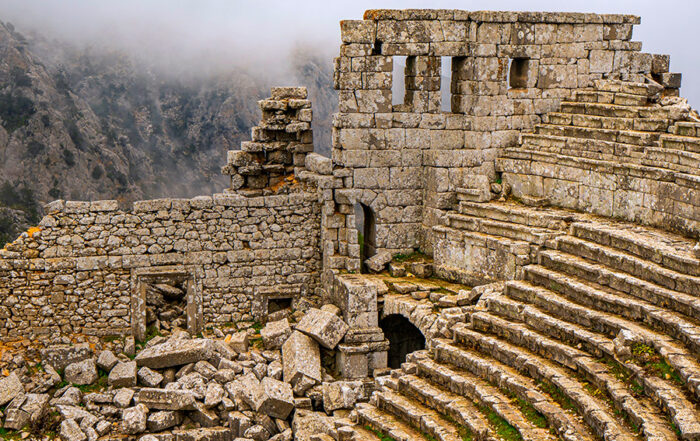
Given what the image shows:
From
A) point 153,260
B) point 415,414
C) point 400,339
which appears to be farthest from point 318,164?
point 415,414

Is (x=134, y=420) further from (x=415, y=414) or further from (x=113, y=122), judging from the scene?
(x=113, y=122)

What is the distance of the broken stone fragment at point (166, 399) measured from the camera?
51.7 feet

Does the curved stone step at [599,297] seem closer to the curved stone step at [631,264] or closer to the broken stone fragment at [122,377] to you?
the curved stone step at [631,264]

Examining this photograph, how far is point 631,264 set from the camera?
13.8m

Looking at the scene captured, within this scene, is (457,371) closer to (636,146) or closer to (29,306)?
(636,146)

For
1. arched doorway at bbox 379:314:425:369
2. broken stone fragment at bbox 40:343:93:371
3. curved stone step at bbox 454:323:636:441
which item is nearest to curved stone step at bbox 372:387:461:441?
curved stone step at bbox 454:323:636:441

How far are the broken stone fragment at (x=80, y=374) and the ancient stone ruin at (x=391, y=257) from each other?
0.18 ft

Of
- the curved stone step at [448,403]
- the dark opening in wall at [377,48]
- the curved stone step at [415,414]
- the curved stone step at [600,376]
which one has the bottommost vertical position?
the curved stone step at [415,414]

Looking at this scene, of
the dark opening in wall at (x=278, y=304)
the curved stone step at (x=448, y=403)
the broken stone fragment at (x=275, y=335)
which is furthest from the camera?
the dark opening in wall at (x=278, y=304)

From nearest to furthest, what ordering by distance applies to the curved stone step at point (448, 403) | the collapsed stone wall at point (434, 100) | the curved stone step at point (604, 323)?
1. the curved stone step at point (604, 323)
2. the curved stone step at point (448, 403)
3. the collapsed stone wall at point (434, 100)

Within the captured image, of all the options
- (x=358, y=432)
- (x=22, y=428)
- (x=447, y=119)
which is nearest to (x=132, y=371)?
(x=22, y=428)

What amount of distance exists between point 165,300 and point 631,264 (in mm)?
9594

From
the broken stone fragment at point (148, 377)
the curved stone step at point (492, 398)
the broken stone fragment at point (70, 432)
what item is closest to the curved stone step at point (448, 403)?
the curved stone step at point (492, 398)

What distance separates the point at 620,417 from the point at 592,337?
1.79 m
